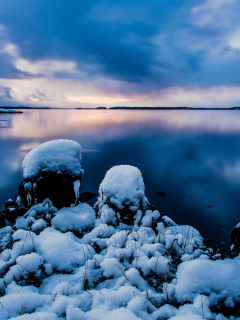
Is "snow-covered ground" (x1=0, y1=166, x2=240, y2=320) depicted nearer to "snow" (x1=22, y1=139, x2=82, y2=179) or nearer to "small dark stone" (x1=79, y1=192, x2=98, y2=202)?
"snow" (x1=22, y1=139, x2=82, y2=179)

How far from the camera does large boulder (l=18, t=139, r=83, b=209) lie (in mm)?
4531

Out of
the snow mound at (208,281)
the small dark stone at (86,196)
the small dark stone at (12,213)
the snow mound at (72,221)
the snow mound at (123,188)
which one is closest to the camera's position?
the snow mound at (208,281)

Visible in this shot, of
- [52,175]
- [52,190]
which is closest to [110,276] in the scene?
[52,190]

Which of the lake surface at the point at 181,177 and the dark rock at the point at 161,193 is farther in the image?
the dark rock at the point at 161,193

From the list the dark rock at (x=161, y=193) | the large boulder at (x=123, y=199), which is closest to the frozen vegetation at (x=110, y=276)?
the large boulder at (x=123, y=199)

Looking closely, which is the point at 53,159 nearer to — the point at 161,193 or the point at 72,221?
the point at 72,221

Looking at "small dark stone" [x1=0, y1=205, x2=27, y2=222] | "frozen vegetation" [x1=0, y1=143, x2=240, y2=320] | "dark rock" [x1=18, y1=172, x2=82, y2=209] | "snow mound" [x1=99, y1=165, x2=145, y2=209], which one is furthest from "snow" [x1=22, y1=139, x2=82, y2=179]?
"frozen vegetation" [x1=0, y1=143, x2=240, y2=320]

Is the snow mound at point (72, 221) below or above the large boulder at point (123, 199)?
below

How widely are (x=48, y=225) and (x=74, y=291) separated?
1828 mm

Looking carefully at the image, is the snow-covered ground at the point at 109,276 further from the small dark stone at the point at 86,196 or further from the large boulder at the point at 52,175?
the small dark stone at the point at 86,196

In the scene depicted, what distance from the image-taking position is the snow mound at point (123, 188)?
407 centimetres

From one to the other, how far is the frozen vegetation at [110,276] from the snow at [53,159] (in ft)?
4.54

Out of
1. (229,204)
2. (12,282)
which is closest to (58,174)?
(12,282)

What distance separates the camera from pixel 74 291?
208cm
